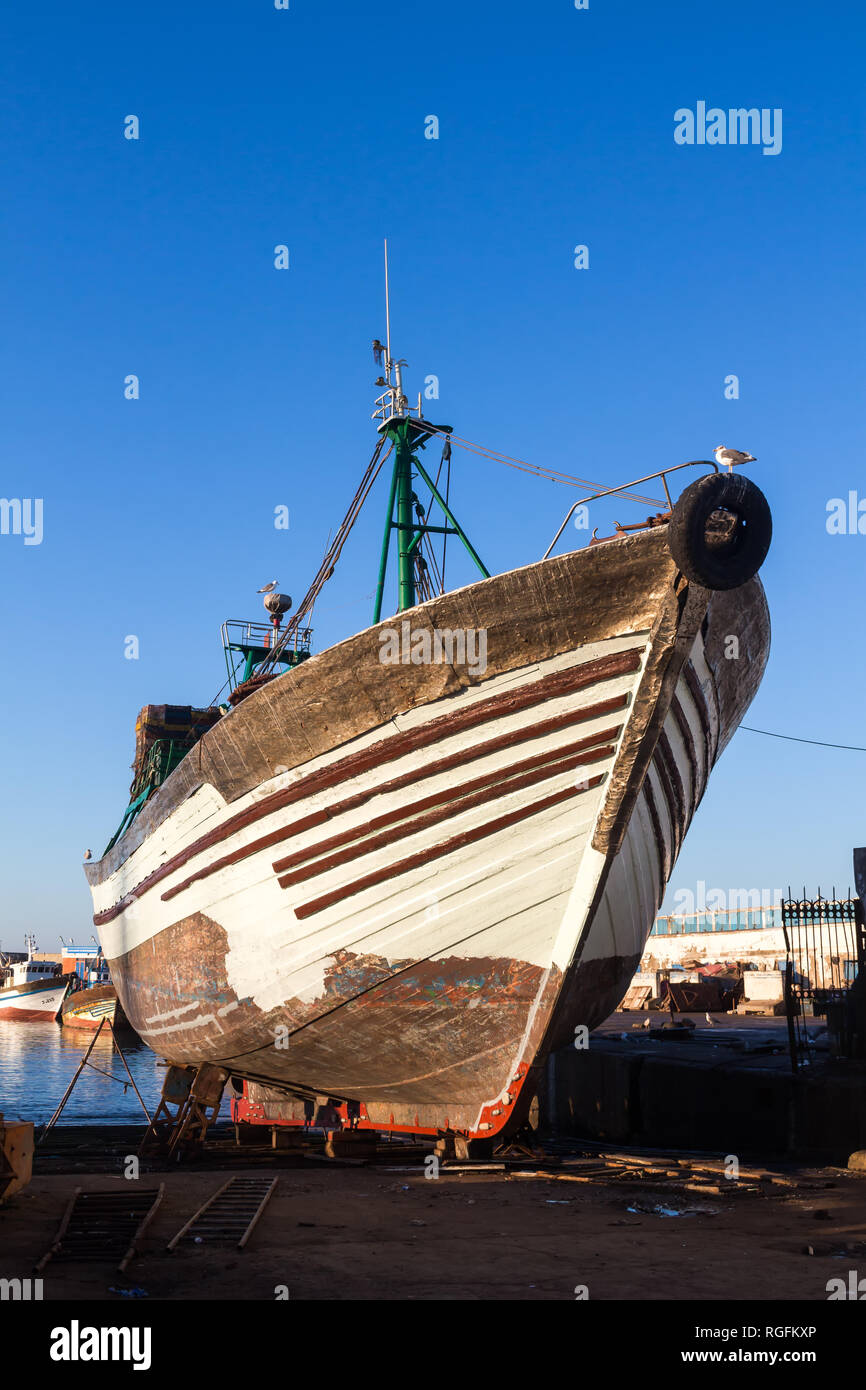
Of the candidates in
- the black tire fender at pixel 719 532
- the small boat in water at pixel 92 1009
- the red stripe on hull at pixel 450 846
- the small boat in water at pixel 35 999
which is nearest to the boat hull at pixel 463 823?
the red stripe on hull at pixel 450 846

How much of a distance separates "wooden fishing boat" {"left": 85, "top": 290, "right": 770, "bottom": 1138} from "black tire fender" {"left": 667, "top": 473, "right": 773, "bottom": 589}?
20 millimetres

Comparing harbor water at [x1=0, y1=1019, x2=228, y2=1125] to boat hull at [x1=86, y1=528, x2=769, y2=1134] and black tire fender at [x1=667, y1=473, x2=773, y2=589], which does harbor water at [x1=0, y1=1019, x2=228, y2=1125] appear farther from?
black tire fender at [x1=667, y1=473, x2=773, y2=589]

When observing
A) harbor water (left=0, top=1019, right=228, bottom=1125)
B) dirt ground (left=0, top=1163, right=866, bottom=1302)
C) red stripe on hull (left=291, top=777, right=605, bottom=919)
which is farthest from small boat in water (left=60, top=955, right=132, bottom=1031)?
dirt ground (left=0, top=1163, right=866, bottom=1302)

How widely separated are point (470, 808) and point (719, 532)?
11.0ft

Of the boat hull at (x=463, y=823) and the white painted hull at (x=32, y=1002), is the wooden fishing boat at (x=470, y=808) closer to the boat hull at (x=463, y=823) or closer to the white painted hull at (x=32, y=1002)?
the boat hull at (x=463, y=823)

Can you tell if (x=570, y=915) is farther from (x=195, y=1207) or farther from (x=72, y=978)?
(x=72, y=978)

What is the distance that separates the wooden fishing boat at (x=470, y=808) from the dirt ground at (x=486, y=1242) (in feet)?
4.81

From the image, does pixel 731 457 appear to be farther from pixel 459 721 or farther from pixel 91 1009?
pixel 91 1009

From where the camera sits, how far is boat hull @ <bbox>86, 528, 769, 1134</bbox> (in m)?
9.89

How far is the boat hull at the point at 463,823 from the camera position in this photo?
32.4 feet

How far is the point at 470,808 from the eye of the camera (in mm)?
10148

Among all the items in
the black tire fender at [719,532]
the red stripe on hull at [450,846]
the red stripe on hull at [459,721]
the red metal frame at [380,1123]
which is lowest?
the red metal frame at [380,1123]

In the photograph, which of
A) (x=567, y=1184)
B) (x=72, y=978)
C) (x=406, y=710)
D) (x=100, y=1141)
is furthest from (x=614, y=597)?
(x=72, y=978)
